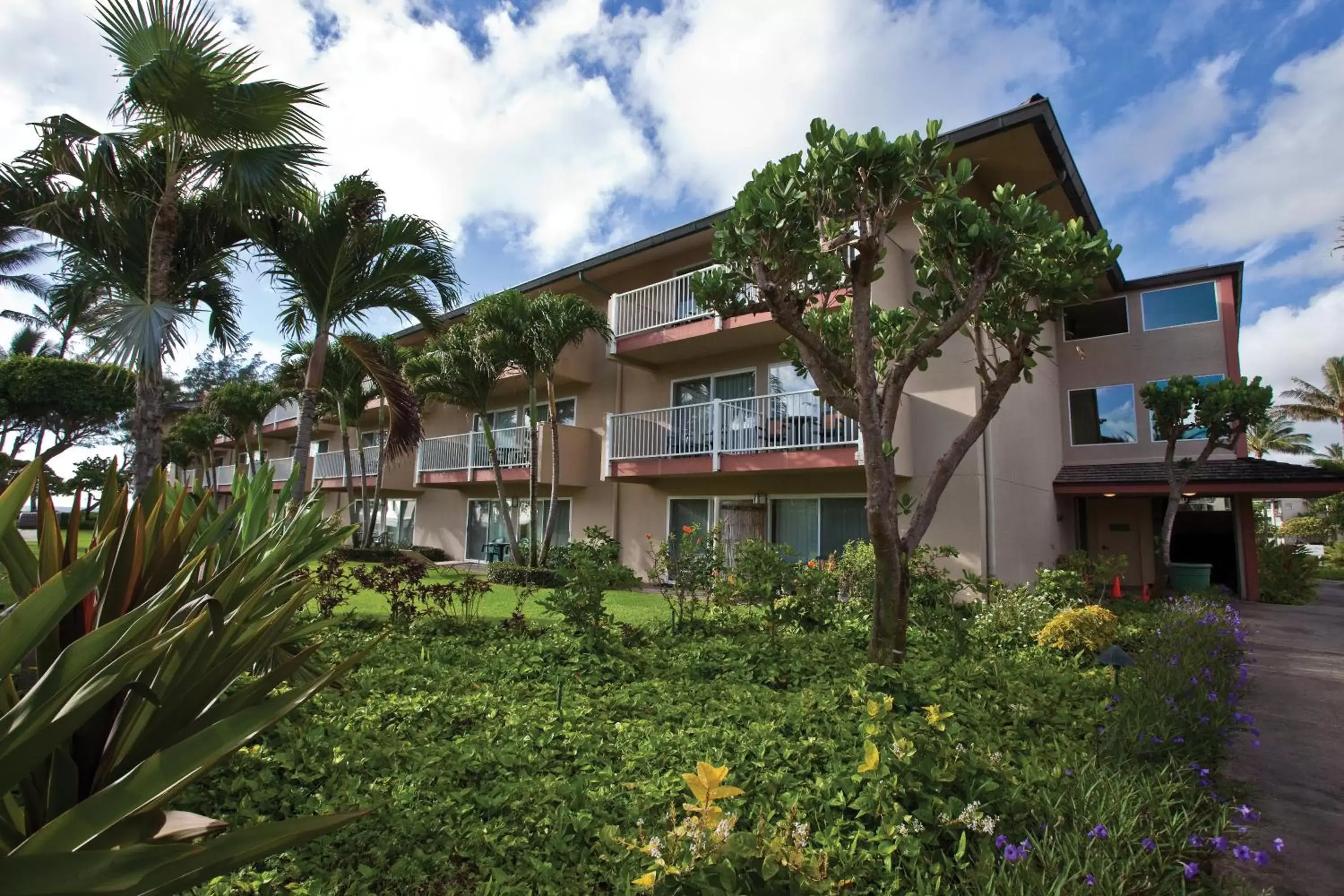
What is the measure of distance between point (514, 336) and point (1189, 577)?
49.7 feet

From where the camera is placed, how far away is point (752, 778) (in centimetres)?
335

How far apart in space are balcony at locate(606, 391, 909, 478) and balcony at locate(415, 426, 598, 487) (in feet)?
6.38

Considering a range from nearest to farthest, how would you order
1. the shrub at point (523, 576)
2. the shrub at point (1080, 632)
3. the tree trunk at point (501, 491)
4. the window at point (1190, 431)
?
the shrub at point (1080, 632) → the shrub at point (523, 576) → the window at point (1190, 431) → the tree trunk at point (501, 491)

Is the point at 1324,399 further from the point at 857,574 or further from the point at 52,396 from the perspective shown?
the point at 52,396

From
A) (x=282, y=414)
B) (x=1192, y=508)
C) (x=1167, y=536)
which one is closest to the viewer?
(x=1167, y=536)

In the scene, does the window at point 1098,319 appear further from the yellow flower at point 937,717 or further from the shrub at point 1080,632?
the yellow flower at point 937,717

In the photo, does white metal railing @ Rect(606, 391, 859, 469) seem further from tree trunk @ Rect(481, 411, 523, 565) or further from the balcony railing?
the balcony railing

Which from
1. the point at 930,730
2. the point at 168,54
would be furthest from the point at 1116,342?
the point at 168,54

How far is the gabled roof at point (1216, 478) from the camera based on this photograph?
40.2 ft

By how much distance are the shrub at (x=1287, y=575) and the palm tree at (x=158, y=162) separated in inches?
792

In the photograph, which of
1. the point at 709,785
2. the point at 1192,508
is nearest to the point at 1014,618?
the point at 709,785

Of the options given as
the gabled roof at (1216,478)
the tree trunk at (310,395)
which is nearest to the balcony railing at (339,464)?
the tree trunk at (310,395)

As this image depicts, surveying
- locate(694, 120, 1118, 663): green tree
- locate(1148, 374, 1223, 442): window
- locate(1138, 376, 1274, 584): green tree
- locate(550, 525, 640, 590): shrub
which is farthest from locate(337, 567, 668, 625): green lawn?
locate(1148, 374, 1223, 442): window

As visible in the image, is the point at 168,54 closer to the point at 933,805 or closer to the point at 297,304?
the point at 297,304
